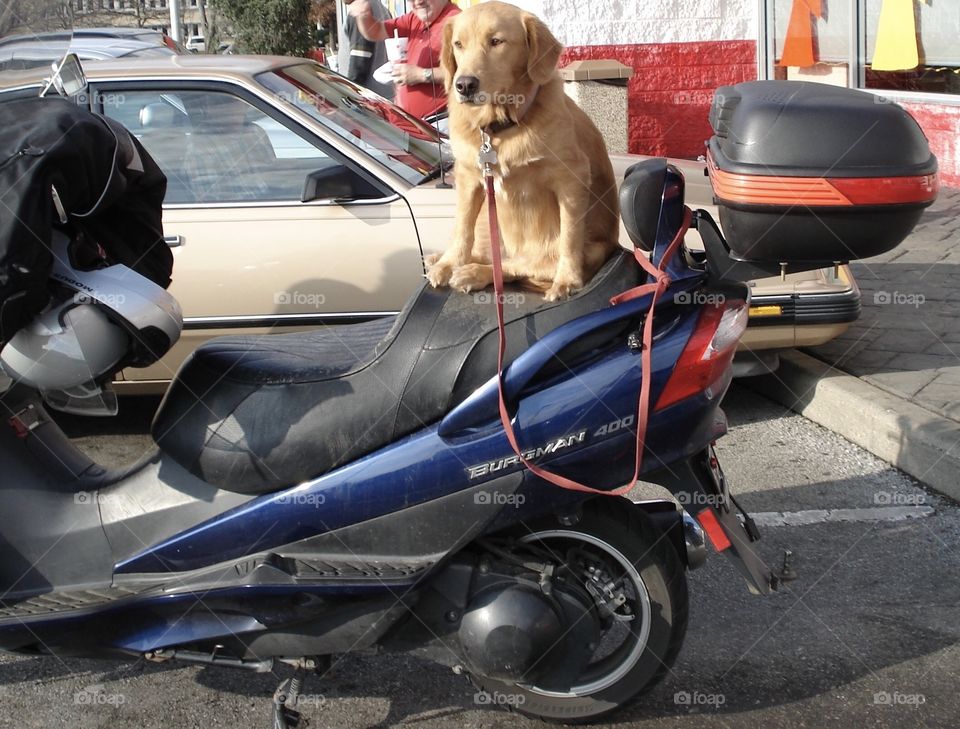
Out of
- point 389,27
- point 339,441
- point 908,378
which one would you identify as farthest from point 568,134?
point 389,27

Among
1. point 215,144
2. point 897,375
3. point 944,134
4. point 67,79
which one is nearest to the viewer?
point 67,79

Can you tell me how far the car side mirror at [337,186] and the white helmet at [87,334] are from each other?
219 cm

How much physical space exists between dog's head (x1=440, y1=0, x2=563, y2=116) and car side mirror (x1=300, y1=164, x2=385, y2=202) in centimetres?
169

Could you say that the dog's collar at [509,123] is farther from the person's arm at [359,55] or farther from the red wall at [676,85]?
the red wall at [676,85]

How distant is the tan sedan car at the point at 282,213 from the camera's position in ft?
16.0

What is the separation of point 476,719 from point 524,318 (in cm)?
112

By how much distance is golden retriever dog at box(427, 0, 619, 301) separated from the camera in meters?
3.11

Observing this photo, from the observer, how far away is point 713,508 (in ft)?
9.34

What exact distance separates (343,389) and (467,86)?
0.93 meters

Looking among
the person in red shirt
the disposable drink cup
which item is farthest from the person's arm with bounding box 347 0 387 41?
the person in red shirt

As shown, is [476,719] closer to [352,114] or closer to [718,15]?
[352,114]

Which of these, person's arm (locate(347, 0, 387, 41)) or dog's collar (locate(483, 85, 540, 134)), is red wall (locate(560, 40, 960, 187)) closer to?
person's arm (locate(347, 0, 387, 41))

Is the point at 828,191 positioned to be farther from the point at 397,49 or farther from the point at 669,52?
the point at 669,52

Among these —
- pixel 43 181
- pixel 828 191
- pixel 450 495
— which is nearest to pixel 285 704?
pixel 450 495
